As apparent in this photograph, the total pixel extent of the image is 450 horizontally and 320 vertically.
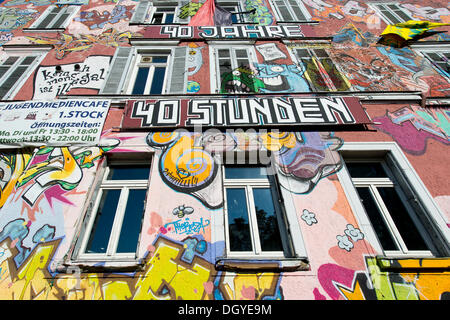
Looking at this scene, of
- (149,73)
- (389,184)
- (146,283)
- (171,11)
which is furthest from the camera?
(171,11)

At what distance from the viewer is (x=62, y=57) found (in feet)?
20.3

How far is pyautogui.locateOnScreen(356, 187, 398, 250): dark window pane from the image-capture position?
338cm

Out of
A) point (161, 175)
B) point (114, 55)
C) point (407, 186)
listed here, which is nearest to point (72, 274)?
point (161, 175)

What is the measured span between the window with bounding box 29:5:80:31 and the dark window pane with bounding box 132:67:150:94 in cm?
338

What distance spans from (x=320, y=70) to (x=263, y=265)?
16.2 ft

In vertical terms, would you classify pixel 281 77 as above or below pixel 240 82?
above

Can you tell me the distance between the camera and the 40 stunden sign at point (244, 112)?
179 inches

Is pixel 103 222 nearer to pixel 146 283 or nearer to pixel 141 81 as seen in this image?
pixel 146 283

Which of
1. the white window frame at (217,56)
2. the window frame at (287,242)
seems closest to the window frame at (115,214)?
the window frame at (287,242)

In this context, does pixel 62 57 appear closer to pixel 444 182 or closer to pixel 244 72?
pixel 244 72

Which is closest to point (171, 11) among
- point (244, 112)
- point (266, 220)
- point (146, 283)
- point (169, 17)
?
point (169, 17)

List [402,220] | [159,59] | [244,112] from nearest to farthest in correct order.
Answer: [402,220] → [244,112] → [159,59]

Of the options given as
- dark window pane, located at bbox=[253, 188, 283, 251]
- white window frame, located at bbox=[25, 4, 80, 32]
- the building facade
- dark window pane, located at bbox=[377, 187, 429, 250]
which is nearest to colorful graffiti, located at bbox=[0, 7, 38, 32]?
white window frame, located at bbox=[25, 4, 80, 32]

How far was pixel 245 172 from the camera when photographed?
13.4ft
